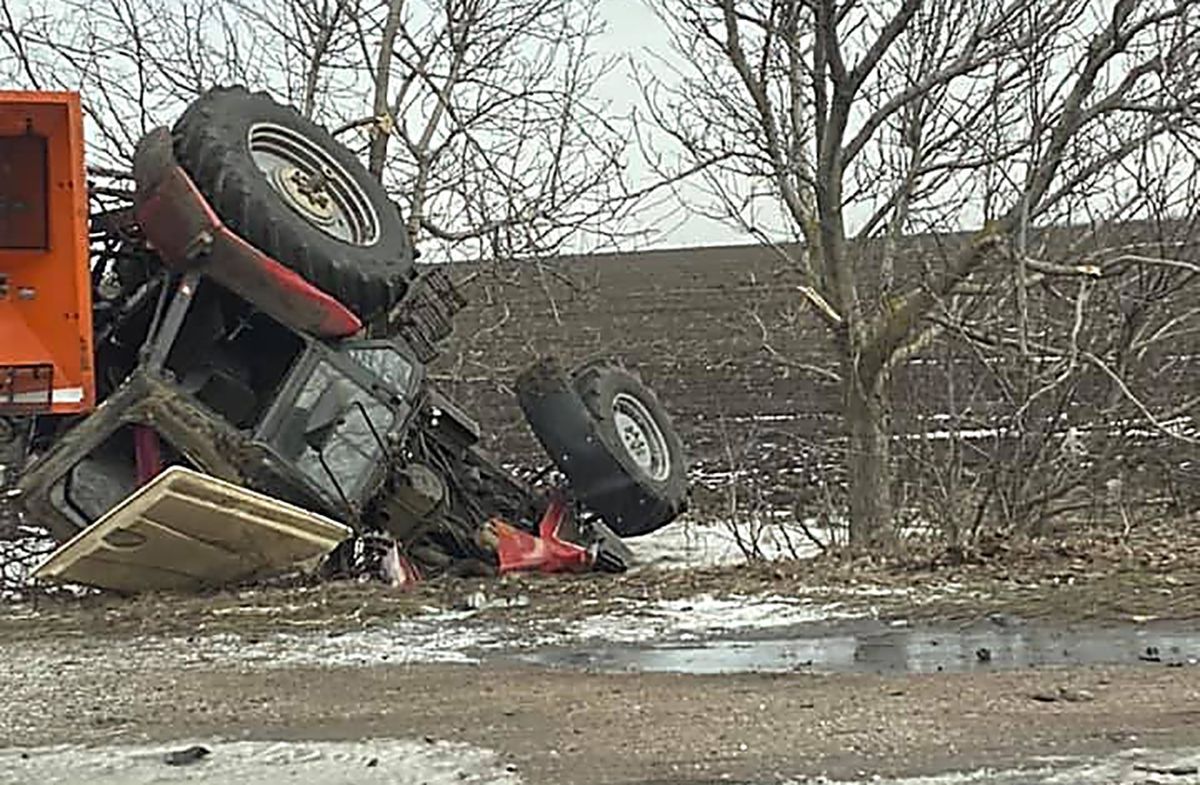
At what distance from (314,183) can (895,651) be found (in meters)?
4.62

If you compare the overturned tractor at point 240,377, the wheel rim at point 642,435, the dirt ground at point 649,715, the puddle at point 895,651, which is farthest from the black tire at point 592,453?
the dirt ground at point 649,715

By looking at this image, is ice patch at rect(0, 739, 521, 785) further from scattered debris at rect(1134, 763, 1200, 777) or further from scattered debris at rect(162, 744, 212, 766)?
scattered debris at rect(1134, 763, 1200, 777)

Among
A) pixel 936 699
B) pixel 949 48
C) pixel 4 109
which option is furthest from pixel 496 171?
pixel 936 699

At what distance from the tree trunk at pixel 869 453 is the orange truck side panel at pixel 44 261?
5.05 meters

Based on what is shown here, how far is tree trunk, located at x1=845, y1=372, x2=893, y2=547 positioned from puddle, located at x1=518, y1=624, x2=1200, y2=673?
4.46 meters

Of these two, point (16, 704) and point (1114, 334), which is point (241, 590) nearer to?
point (16, 704)

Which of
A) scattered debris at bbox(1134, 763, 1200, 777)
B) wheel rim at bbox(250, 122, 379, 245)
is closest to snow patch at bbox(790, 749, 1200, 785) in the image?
scattered debris at bbox(1134, 763, 1200, 777)

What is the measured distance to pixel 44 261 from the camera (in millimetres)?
8461

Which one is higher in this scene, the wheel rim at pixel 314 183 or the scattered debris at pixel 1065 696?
the wheel rim at pixel 314 183

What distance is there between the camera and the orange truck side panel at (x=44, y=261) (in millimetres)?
8242

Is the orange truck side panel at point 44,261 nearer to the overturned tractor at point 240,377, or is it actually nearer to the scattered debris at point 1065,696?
the overturned tractor at point 240,377

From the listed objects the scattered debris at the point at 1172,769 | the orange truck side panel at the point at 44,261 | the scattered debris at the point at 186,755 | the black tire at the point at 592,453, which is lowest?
the scattered debris at the point at 1172,769

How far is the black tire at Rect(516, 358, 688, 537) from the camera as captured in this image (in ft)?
33.1

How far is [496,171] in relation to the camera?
1361 centimetres
